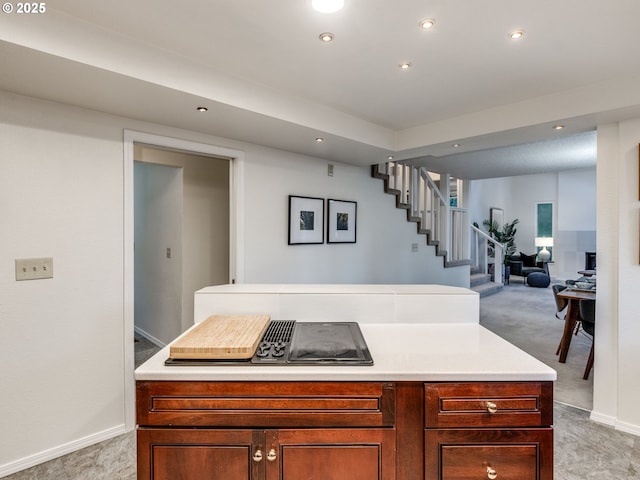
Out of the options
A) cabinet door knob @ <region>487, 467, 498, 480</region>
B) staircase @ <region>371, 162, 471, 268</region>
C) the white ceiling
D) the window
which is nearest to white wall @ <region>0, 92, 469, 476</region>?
the white ceiling

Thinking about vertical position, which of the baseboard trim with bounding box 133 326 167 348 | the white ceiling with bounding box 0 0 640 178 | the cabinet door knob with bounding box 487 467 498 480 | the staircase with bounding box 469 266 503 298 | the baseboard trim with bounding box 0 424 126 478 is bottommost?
the baseboard trim with bounding box 0 424 126 478

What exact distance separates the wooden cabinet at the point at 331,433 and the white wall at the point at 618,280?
181 cm

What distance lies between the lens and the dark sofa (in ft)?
28.6

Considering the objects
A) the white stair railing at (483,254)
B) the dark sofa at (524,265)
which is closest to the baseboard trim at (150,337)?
the white stair railing at (483,254)

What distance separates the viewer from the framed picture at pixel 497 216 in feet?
32.7

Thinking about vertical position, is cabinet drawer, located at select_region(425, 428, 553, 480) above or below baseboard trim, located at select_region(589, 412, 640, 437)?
above

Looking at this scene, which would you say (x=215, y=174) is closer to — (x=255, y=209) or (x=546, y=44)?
(x=255, y=209)

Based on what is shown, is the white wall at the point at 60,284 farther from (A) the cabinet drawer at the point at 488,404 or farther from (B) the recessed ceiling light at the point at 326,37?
(A) the cabinet drawer at the point at 488,404

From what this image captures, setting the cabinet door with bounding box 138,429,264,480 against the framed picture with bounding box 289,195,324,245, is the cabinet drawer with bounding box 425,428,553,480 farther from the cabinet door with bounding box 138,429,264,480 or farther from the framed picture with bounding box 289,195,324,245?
the framed picture with bounding box 289,195,324,245

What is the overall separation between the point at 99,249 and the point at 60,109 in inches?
34.9

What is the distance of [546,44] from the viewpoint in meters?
1.80

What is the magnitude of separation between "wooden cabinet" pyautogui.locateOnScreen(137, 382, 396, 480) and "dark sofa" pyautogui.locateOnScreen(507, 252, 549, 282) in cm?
892

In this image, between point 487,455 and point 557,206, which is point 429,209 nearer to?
point 487,455

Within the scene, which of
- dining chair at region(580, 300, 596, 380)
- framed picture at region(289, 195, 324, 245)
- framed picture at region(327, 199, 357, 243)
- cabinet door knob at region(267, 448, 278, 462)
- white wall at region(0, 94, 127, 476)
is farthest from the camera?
framed picture at region(327, 199, 357, 243)
